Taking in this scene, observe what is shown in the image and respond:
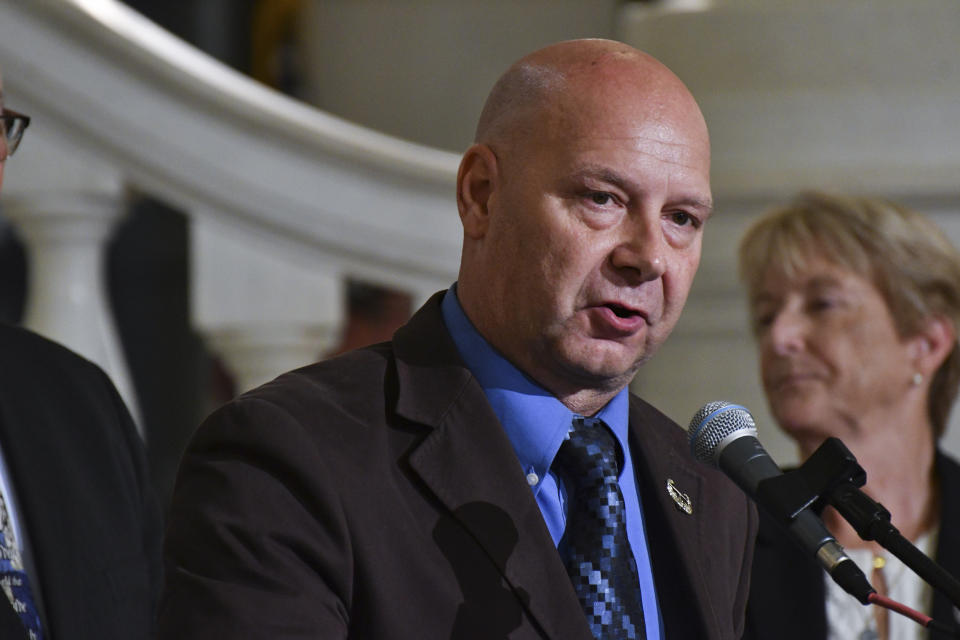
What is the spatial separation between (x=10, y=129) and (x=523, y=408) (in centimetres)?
108

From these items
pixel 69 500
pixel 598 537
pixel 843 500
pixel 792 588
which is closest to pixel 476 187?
pixel 598 537

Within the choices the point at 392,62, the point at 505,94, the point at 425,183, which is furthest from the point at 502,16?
the point at 505,94

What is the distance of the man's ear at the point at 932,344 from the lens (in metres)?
3.08

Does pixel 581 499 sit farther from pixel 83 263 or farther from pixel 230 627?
pixel 83 263

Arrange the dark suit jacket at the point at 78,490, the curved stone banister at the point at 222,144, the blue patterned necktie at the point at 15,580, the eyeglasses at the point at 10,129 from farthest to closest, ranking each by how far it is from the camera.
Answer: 1. the curved stone banister at the point at 222,144
2. the eyeglasses at the point at 10,129
3. the dark suit jacket at the point at 78,490
4. the blue patterned necktie at the point at 15,580

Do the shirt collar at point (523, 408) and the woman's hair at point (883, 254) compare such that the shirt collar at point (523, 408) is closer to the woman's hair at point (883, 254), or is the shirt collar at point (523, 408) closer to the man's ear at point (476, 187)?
the man's ear at point (476, 187)

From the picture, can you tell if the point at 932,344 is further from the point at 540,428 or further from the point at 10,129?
the point at 10,129

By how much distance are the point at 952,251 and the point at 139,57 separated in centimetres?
174

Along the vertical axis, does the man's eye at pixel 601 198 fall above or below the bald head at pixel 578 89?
below

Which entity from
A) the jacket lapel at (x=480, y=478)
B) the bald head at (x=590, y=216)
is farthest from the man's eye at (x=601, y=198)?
the jacket lapel at (x=480, y=478)

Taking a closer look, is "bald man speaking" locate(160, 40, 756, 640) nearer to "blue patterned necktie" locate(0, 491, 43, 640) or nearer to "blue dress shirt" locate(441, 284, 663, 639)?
"blue dress shirt" locate(441, 284, 663, 639)

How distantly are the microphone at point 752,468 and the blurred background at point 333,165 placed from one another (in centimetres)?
156

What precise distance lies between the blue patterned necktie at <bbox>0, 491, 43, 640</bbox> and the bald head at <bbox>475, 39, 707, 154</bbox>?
0.91m

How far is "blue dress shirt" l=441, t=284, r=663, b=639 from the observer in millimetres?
1753
